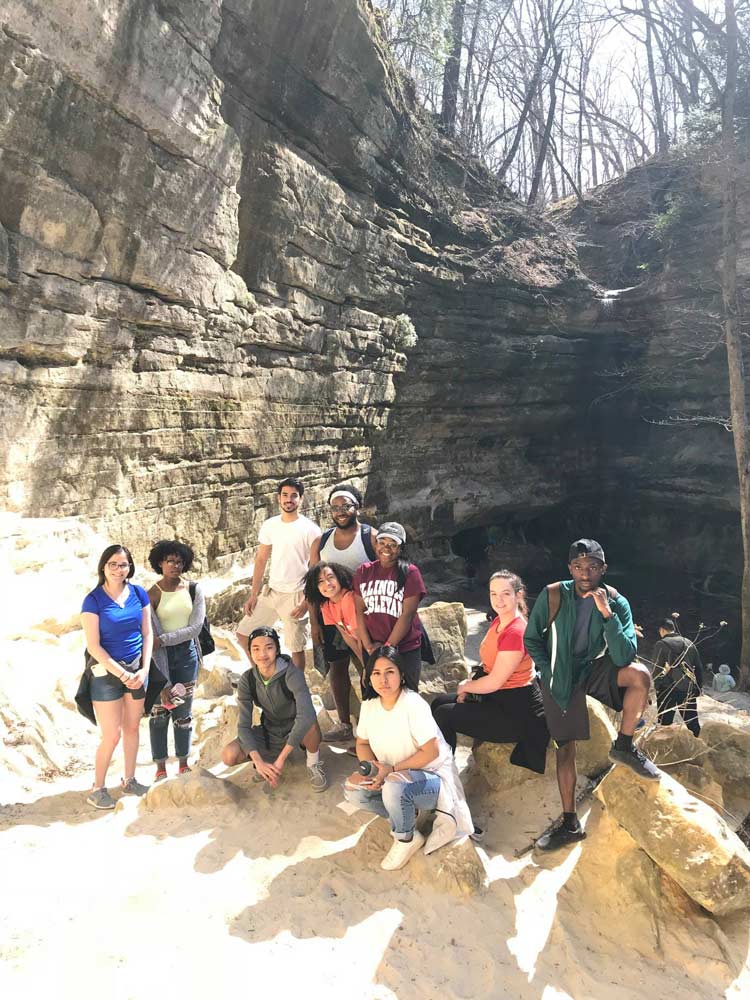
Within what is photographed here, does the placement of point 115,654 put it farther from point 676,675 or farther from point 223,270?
point 223,270

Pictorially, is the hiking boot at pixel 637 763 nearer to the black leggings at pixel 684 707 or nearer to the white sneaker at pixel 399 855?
the white sneaker at pixel 399 855

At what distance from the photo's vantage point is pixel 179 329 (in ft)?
29.9

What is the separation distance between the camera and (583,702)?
379 centimetres

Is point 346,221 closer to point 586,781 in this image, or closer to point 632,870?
point 586,781

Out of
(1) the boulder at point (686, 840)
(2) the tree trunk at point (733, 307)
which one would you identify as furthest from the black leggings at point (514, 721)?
(2) the tree trunk at point (733, 307)

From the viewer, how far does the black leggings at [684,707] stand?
18.7ft

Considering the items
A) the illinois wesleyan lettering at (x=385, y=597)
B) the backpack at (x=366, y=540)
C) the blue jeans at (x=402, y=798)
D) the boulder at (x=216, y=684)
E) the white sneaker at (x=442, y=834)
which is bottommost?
the boulder at (x=216, y=684)

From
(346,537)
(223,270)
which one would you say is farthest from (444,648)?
(223,270)

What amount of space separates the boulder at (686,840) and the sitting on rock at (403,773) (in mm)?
929

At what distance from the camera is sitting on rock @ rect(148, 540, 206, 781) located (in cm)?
450

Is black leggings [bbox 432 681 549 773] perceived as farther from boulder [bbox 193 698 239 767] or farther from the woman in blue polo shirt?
the woman in blue polo shirt

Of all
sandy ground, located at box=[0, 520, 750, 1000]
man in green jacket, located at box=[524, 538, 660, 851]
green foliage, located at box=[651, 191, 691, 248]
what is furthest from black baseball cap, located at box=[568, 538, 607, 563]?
green foliage, located at box=[651, 191, 691, 248]

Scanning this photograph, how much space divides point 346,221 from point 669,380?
1129cm

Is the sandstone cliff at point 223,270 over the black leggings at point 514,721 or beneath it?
over
